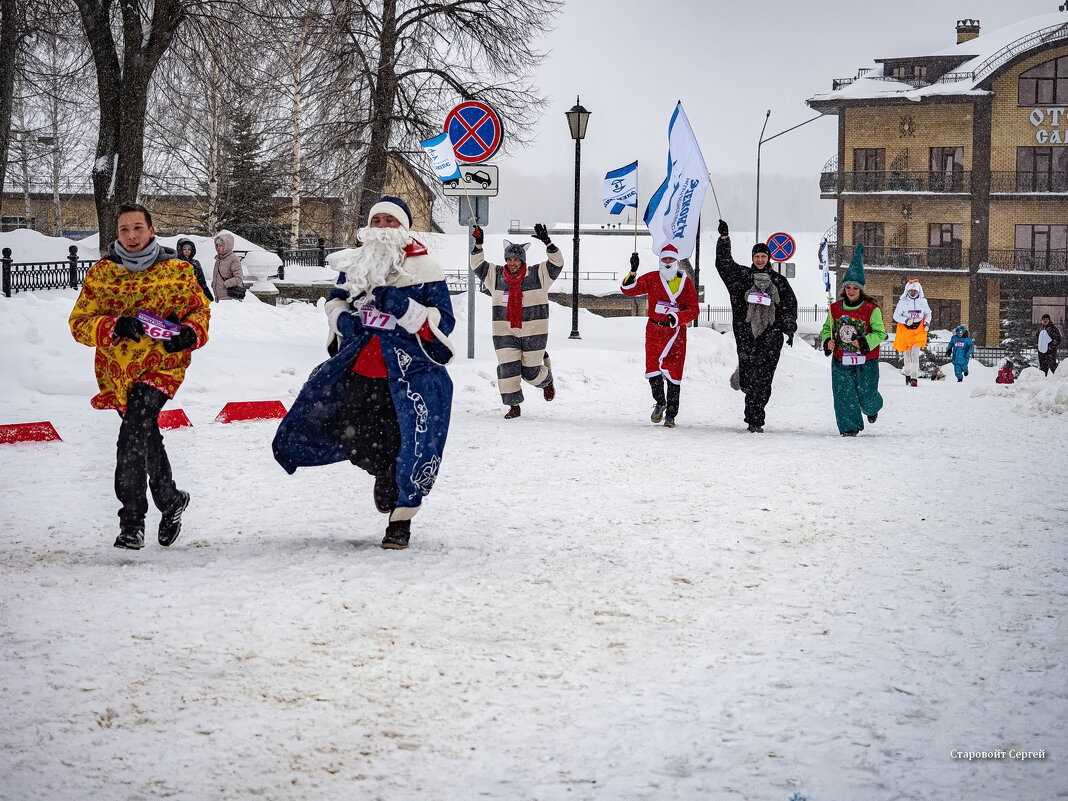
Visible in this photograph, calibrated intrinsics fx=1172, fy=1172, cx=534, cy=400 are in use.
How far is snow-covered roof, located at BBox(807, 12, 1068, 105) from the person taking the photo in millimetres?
43031

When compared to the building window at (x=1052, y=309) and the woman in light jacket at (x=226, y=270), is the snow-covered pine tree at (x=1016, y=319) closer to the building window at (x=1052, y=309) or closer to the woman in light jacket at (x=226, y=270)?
the building window at (x=1052, y=309)

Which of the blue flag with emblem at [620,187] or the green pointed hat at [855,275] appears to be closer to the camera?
the green pointed hat at [855,275]

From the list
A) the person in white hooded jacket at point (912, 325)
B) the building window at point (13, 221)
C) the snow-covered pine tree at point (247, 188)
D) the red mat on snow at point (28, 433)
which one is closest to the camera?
the red mat on snow at point (28, 433)

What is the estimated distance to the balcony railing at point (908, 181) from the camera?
45438 millimetres

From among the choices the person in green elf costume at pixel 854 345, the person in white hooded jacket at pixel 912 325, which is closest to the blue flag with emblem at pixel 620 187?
the person in white hooded jacket at pixel 912 325

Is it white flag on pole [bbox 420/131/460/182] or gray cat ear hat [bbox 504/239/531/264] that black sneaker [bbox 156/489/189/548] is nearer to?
gray cat ear hat [bbox 504/239/531/264]

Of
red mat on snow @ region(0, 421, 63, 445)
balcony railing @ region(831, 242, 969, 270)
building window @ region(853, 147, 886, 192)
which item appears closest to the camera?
red mat on snow @ region(0, 421, 63, 445)

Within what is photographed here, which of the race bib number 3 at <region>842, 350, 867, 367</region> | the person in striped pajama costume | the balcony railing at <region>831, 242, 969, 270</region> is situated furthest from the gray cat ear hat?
the balcony railing at <region>831, 242, 969, 270</region>

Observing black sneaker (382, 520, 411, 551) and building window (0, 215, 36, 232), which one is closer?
black sneaker (382, 520, 411, 551)

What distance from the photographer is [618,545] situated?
20.1 feet

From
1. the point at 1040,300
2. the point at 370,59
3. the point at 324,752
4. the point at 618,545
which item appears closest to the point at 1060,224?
the point at 1040,300

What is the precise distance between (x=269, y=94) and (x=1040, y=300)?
31344mm

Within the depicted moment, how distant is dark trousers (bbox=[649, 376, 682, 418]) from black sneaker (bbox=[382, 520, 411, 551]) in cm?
616

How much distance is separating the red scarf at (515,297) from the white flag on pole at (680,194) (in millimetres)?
1659
